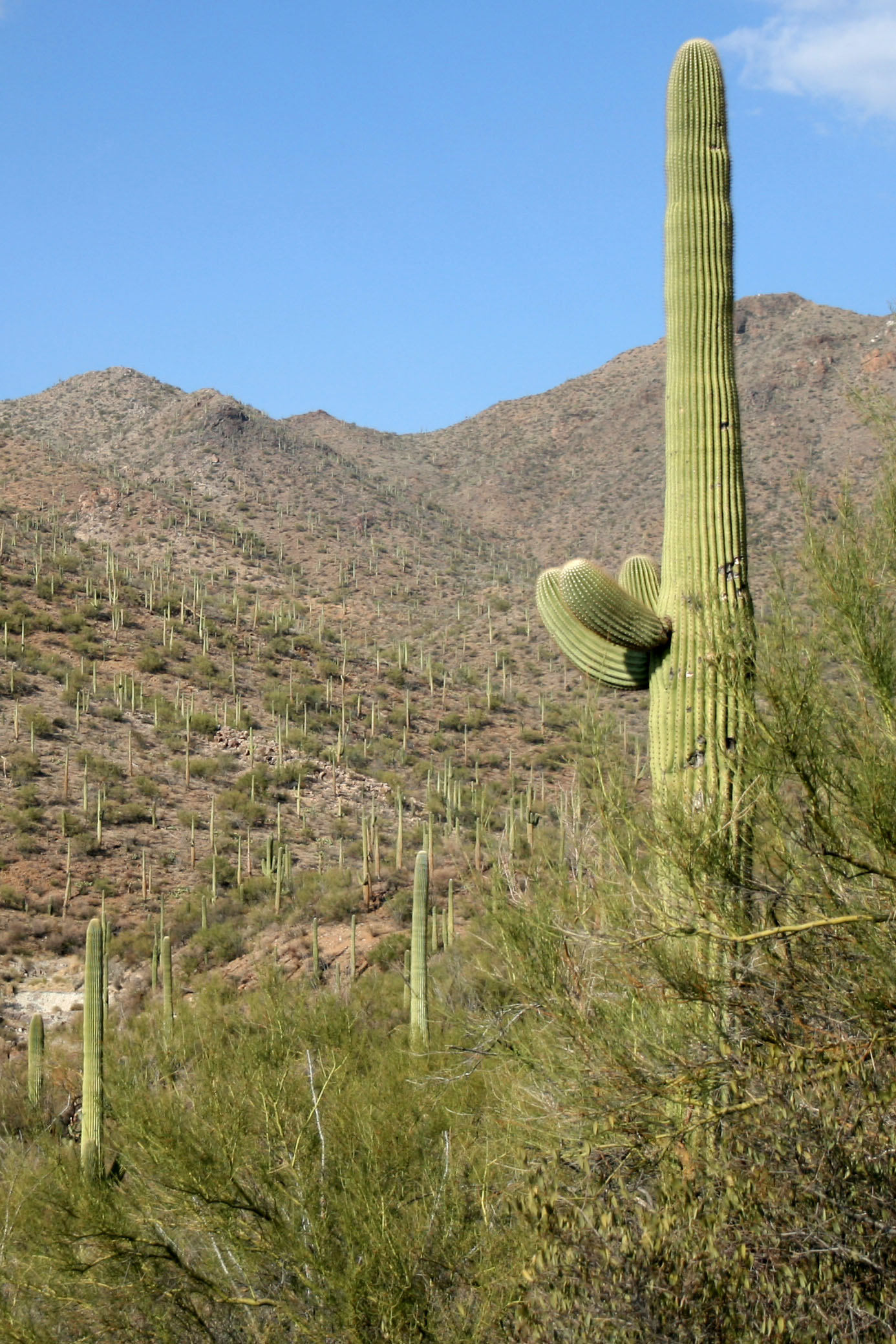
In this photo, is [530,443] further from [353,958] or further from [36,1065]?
[36,1065]

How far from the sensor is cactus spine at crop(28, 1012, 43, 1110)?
43.9ft

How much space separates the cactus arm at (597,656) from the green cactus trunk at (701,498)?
13 cm

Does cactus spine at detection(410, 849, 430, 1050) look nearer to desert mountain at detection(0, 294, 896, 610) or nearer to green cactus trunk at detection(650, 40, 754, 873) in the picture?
green cactus trunk at detection(650, 40, 754, 873)

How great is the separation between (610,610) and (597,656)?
34 centimetres

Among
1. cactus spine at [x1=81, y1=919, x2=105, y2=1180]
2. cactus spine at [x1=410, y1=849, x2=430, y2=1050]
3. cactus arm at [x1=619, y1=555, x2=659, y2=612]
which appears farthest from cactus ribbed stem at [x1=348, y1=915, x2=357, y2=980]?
cactus arm at [x1=619, y1=555, x2=659, y2=612]

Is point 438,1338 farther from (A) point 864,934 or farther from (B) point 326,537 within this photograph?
(B) point 326,537

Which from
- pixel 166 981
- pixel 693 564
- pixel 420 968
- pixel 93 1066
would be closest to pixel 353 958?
pixel 166 981

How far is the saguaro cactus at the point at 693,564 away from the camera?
6.38 metres

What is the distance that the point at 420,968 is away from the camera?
13008 millimetres

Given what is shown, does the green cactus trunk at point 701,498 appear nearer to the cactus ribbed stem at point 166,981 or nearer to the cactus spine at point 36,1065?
the cactus ribbed stem at point 166,981

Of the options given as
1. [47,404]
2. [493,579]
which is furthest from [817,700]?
[47,404]

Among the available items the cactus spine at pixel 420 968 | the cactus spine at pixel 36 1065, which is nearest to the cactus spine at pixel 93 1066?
the cactus spine at pixel 36 1065

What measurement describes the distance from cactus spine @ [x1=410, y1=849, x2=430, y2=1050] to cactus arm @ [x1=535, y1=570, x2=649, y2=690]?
16.6 ft

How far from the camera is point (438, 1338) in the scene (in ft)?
19.0
